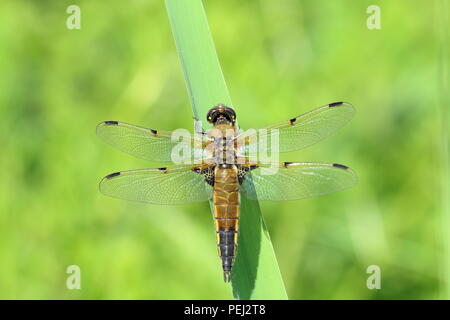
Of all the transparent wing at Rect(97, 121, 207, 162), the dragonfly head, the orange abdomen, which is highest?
the dragonfly head

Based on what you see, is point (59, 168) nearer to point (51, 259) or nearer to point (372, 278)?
point (51, 259)

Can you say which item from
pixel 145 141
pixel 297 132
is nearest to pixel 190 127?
pixel 145 141

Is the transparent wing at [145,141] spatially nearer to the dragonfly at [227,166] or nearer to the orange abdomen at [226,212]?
the dragonfly at [227,166]

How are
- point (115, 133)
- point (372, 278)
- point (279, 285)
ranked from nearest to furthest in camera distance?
point (279, 285)
point (115, 133)
point (372, 278)

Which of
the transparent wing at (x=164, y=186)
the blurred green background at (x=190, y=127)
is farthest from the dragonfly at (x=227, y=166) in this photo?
the blurred green background at (x=190, y=127)

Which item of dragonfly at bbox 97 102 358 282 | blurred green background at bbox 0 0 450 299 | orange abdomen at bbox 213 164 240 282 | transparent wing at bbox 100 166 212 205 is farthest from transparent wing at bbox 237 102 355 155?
blurred green background at bbox 0 0 450 299

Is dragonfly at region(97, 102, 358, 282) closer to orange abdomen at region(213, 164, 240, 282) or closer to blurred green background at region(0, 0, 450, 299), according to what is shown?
orange abdomen at region(213, 164, 240, 282)

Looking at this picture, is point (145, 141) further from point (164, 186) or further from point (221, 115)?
point (221, 115)

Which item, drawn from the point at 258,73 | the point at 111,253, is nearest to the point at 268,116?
the point at 258,73
